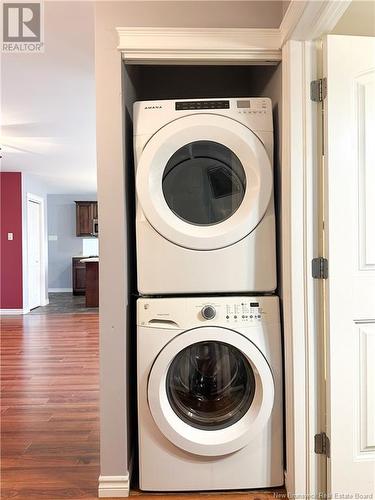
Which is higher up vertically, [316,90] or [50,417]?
[316,90]

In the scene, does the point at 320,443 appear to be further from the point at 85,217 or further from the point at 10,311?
the point at 85,217

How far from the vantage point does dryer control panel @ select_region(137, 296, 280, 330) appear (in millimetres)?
1552

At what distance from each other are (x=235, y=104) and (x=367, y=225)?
2.52ft

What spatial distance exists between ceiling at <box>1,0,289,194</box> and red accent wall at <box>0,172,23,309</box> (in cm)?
53

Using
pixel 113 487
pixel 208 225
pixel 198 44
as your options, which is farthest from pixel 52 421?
pixel 198 44

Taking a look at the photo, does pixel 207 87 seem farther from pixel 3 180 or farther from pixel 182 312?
pixel 3 180

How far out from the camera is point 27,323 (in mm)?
5281

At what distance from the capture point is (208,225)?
162 centimetres

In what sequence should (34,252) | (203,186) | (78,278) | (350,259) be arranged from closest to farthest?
(350,259), (203,186), (34,252), (78,278)

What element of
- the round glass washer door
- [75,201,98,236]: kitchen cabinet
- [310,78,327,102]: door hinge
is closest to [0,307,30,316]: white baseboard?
[75,201,98,236]: kitchen cabinet

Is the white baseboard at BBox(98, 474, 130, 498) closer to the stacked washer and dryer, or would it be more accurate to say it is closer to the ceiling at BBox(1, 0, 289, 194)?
the stacked washer and dryer

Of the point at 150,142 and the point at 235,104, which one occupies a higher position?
the point at 235,104

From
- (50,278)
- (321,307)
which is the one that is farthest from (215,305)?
(50,278)

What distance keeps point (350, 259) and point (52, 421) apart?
81.5 inches
